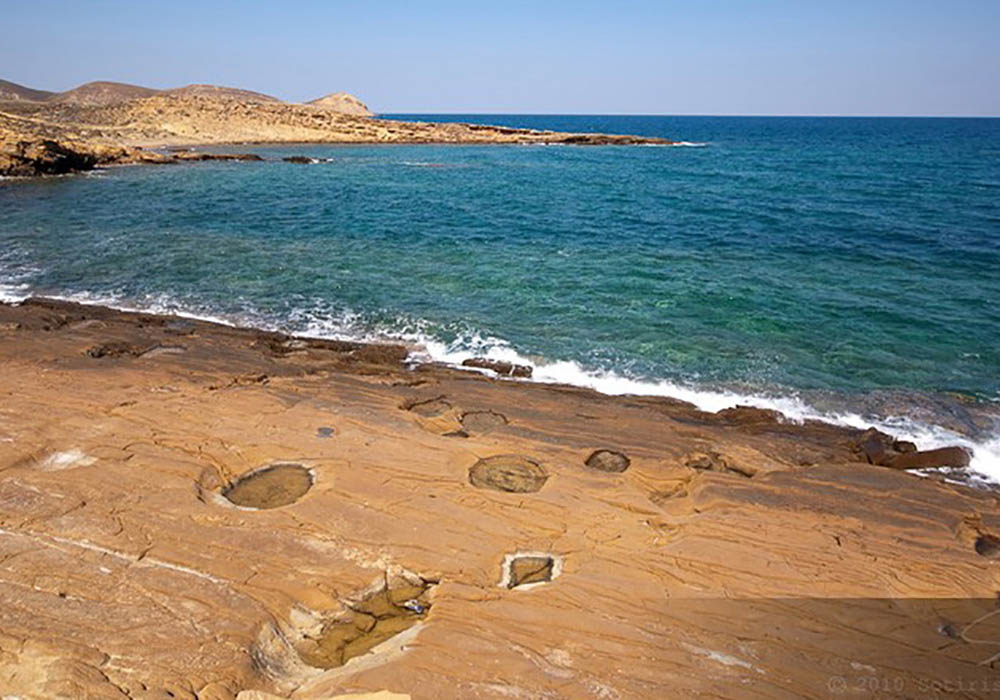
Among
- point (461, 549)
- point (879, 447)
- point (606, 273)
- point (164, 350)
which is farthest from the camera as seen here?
point (606, 273)

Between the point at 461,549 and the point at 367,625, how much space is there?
152 cm

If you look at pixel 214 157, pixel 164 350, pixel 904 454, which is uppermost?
pixel 214 157

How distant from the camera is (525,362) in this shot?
14438 millimetres

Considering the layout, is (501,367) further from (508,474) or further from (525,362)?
(508,474)

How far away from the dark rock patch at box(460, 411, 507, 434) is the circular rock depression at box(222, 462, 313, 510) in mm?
2970

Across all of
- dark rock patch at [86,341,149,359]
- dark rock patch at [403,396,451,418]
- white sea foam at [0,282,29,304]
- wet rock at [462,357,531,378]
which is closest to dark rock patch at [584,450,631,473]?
dark rock patch at [403,396,451,418]

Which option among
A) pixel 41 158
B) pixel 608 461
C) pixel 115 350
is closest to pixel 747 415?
pixel 608 461

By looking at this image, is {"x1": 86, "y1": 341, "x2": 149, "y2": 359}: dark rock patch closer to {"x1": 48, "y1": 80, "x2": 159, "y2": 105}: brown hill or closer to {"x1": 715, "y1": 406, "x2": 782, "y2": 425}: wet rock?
{"x1": 715, "y1": 406, "x2": 782, "y2": 425}: wet rock

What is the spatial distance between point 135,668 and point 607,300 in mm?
15786

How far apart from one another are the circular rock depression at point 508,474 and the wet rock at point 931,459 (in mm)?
6137

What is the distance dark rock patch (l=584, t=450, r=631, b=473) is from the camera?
937 cm

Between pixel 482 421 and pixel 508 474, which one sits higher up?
pixel 482 421

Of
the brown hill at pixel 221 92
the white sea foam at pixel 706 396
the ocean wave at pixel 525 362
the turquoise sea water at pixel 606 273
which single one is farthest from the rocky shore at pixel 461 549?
the brown hill at pixel 221 92

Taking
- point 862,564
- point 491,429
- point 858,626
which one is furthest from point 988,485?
point 491,429
